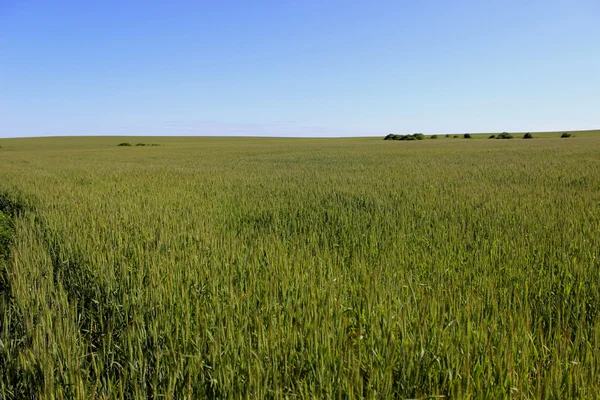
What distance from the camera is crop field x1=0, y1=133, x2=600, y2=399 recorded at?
1.87m

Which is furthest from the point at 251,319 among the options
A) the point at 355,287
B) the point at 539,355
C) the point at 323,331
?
the point at 539,355

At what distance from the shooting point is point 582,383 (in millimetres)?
1730

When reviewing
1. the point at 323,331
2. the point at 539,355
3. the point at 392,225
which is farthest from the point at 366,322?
the point at 392,225

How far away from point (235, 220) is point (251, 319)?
348 cm

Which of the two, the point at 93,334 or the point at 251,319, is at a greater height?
the point at 251,319

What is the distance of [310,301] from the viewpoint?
2506mm

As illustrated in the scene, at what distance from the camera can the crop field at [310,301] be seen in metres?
1.87

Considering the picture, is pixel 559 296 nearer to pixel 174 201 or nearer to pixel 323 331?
pixel 323 331

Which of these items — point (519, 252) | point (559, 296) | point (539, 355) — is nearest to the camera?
point (539, 355)

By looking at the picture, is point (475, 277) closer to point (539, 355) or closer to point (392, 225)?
point (539, 355)

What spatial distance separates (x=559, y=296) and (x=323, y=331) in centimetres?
188

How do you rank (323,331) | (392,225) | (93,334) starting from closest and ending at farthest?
(323,331) < (93,334) < (392,225)

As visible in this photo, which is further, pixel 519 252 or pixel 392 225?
pixel 392 225

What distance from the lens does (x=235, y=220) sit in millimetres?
5879
